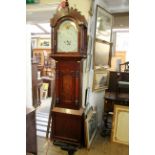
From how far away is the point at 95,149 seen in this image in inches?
100

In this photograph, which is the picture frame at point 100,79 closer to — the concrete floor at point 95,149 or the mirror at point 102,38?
the mirror at point 102,38

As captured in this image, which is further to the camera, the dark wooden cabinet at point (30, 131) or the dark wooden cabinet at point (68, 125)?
the dark wooden cabinet at point (68, 125)

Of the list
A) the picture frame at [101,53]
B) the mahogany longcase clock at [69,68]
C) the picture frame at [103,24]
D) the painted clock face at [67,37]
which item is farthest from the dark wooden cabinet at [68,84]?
the picture frame at [103,24]

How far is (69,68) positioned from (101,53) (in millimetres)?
743

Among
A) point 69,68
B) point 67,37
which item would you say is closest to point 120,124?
point 69,68

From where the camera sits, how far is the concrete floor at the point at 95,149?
2460 millimetres

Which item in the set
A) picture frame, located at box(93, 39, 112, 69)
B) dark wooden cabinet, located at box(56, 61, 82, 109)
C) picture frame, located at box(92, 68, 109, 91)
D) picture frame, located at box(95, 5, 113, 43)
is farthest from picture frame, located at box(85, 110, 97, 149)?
picture frame, located at box(95, 5, 113, 43)

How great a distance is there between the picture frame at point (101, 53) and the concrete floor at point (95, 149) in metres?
1.13

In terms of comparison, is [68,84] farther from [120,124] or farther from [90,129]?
[120,124]

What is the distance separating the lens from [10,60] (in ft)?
2.48

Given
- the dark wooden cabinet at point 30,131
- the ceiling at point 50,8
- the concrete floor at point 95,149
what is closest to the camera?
the dark wooden cabinet at point 30,131

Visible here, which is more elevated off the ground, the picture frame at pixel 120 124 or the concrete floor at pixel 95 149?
the picture frame at pixel 120 124
